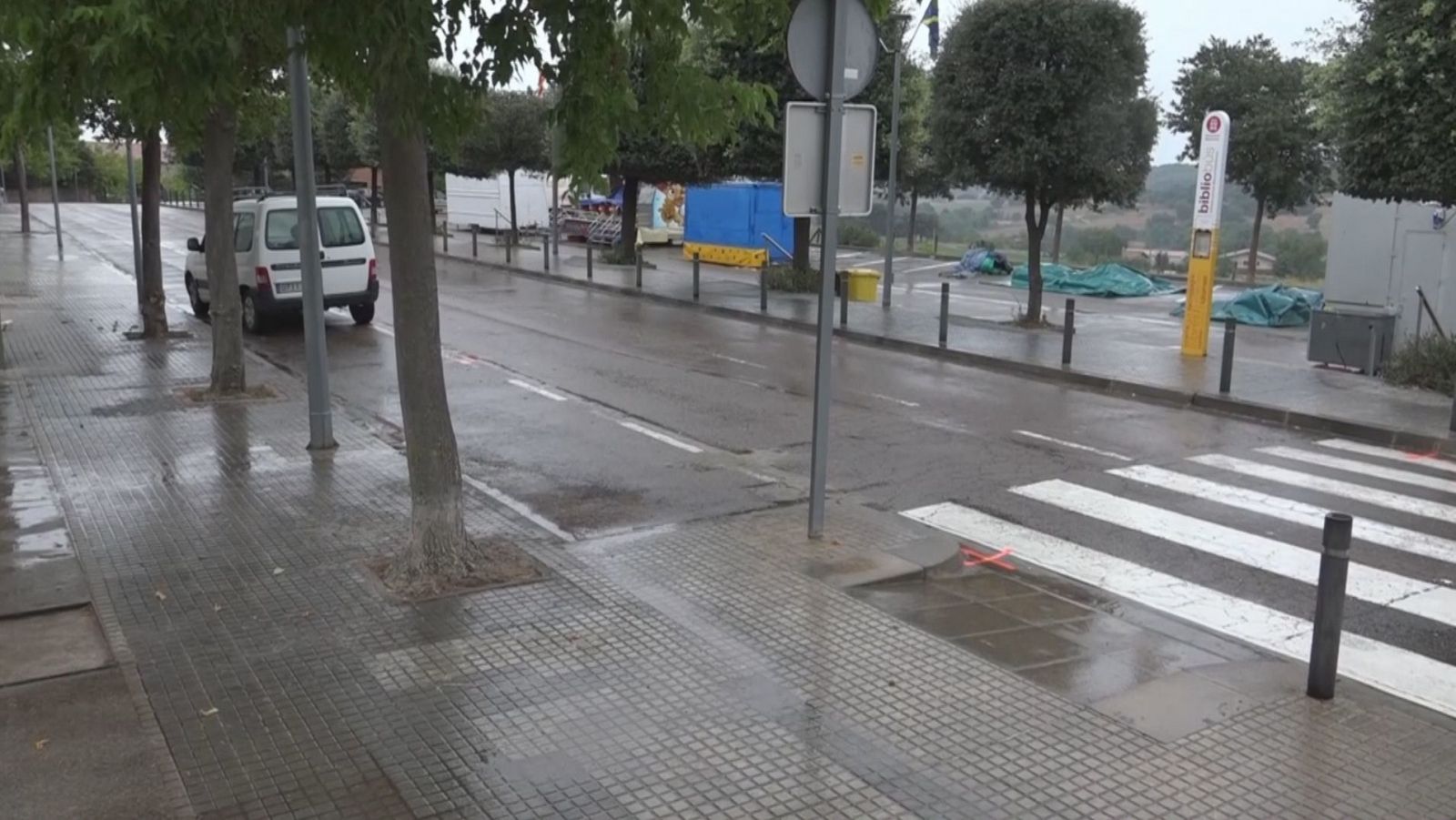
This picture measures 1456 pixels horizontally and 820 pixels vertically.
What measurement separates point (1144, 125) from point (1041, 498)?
1333cm

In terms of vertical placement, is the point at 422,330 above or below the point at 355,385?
above

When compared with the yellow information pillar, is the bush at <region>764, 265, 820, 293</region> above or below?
below

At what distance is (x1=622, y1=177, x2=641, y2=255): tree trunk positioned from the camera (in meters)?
32.8

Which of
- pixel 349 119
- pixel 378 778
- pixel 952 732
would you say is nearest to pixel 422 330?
pixel 378 778

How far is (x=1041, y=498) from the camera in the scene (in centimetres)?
941

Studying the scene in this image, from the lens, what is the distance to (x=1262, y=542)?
8.36 meters

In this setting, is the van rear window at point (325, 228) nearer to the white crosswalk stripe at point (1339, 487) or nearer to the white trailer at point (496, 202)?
the white crosswalk stripe at point (1339, 487)

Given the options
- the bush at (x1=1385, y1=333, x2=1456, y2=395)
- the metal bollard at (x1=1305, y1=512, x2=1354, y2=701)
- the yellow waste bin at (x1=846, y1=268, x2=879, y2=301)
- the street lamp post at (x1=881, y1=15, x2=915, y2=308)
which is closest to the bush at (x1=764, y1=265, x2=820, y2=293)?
the yellow waste bin at (x1=846, y1=268, x2=879, y2=301)

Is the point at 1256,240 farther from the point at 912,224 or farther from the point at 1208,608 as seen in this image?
the point at 1208,608

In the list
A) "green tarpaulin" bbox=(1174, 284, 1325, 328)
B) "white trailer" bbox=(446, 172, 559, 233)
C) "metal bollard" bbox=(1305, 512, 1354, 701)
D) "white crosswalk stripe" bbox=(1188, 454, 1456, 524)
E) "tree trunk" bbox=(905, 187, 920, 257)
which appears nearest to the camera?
"metal bollard" bbox=(1305, 512, 1354, 701)

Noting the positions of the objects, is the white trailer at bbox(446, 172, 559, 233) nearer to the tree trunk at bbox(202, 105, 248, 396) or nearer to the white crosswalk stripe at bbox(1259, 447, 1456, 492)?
the tree trunk at bbox(202, 105, 248, 396)

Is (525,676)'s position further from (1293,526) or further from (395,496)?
(1293,526)

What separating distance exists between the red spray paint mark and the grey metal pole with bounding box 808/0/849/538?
983 mm

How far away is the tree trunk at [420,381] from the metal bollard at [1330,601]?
448 cm
